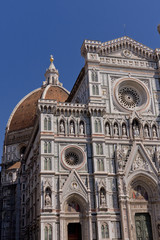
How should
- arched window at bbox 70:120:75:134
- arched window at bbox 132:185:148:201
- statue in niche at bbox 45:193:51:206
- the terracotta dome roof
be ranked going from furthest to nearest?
the terracotta dome roof, arched window at bbox 70:120:75:134, arched window at bbox 132:185:148:201, statue in niche at bbox 45:193:51:206

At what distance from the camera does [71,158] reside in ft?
88.2

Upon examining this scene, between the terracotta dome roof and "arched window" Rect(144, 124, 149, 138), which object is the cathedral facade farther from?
the terracotta dome roof

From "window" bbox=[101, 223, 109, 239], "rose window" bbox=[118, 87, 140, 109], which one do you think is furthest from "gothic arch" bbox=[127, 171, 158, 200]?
"rose window" bbox=[118, 87, 140, 109]

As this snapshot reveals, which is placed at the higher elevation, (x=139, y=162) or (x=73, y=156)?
(x=73, y=156)

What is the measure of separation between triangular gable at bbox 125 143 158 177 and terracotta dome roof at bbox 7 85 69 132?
97.6 feet

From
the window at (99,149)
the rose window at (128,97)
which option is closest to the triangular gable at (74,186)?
the window at (99,149)

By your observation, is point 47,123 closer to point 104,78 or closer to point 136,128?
point 104,78

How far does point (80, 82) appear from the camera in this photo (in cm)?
3269

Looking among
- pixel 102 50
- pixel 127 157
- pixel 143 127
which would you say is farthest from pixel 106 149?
pixel 102 50

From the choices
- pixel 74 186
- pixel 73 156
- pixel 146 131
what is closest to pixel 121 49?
pixel 146 131

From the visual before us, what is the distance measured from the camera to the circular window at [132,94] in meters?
30.5

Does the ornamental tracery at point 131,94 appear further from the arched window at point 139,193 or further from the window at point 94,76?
the arched window at point 139,193

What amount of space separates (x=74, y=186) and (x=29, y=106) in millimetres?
36431

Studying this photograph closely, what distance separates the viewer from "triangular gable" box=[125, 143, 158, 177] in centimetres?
2718
